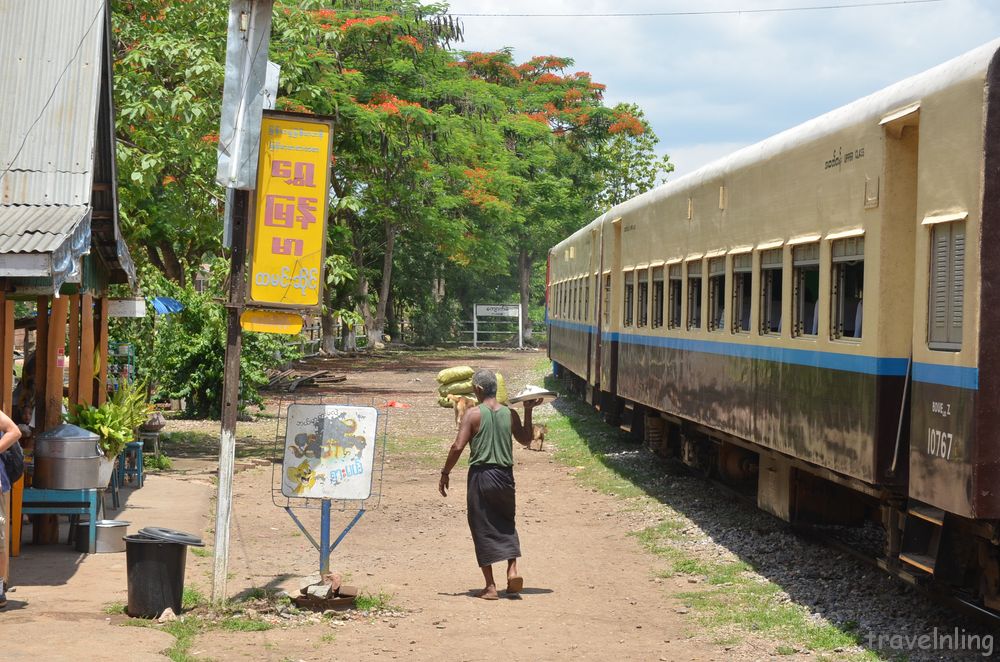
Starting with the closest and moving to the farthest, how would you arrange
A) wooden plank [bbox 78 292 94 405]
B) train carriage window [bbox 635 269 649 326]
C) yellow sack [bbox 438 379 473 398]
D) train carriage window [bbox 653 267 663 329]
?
wooden plank [bbox 78 292 94 405] < train carriage window [bbox 653 267 663 329] < train carriage window [bbox 635 269 649 326] < yellow sack [bbox 438 379 473 398]

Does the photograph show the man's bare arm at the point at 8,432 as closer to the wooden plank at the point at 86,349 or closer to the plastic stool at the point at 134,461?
the wooden plank at the point at 86,349

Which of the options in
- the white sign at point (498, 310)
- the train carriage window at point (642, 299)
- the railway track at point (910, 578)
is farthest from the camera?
the white sign at point (498, 310)

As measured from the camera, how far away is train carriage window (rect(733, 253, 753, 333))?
37.8 ft

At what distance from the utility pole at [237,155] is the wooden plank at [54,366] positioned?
278cm

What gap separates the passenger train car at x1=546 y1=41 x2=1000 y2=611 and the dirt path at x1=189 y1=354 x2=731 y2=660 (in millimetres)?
1448

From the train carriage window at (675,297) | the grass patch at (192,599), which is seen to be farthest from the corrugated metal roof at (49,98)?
the train carriage window at (675,297)

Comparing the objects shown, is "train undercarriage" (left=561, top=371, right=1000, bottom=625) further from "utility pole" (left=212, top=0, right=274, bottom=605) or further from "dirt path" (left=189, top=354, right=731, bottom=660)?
"utility pole" (left=212, top=0, right=274, bottom=605)

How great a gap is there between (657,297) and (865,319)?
7533 millimetres

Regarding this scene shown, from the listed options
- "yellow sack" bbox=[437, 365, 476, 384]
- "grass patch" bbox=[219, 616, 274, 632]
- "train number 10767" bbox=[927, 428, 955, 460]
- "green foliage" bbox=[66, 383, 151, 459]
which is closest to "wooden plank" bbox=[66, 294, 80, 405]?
"green foliage" bbox=[66, 383, 151, 459]

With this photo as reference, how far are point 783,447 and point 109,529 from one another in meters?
5.58

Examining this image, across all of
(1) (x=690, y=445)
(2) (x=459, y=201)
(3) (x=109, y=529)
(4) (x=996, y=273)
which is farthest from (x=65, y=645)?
(2) (x=459, y=201)

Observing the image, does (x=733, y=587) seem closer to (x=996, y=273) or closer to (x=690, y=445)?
(x=996, y=273)

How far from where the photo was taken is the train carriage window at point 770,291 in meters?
10.6

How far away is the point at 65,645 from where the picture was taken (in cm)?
750
